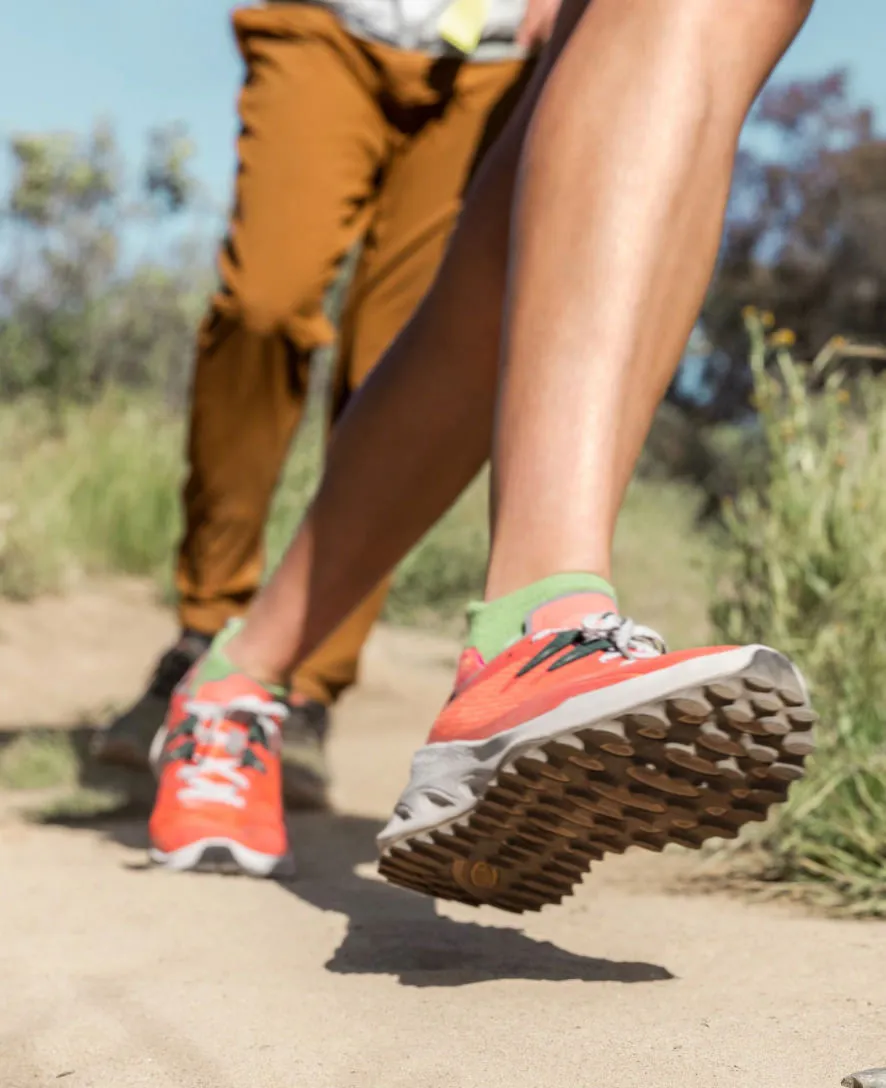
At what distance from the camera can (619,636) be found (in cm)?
122

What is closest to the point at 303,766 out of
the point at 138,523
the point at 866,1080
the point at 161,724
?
the point at 161,724

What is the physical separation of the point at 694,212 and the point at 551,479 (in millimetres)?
284

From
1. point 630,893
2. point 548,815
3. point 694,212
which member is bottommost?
point 630,893

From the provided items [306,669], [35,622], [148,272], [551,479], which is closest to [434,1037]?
[551,479]

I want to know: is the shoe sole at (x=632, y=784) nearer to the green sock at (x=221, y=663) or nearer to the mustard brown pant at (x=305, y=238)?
the green sock at (x=221, y=663)

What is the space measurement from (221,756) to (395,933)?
45 centimetres

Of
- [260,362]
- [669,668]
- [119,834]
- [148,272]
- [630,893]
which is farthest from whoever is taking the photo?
[148,272]

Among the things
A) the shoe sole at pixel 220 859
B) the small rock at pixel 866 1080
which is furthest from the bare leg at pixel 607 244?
the shoe sole at pixel 220 859

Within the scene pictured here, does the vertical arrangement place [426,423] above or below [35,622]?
above

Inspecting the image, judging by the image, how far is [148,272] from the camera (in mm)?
9602

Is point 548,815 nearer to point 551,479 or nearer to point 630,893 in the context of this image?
point 551,479

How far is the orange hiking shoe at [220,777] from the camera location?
176 cm

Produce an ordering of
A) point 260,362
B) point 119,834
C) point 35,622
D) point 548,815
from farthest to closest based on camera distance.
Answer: point 35,622
point 260,362
point 119,834
point 548,815

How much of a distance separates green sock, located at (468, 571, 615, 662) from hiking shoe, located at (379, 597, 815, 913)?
1cm
